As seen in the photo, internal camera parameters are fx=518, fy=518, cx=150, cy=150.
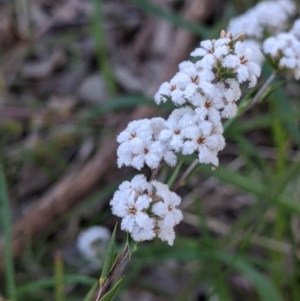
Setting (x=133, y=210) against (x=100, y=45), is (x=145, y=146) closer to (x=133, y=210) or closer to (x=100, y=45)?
(x=133, y=210)

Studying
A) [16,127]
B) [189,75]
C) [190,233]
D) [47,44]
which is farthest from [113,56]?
Result: [189,75]

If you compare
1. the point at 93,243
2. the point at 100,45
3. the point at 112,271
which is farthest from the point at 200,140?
the point at 100,45

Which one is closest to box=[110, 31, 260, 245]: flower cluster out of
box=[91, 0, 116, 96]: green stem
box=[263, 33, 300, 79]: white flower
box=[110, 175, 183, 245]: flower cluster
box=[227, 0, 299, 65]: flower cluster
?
box=[110, 175, 183, 245]: flower cluster

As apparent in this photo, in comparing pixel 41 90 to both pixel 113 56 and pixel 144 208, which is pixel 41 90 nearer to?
pixel 113 56

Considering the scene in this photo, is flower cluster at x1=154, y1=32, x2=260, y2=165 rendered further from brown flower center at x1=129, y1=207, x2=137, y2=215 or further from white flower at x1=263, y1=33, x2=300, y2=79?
white flower at x1=263, y1=33, x2=300, y2=79

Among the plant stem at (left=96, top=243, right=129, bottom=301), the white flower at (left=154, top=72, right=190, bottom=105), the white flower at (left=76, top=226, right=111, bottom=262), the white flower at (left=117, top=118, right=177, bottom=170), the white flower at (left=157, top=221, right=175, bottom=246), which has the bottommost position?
the white flower at (left=76, top=226, right=111, bottom=262)

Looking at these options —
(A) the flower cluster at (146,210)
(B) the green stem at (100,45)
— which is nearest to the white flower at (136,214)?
(A) the flower cluster at (146,210)
